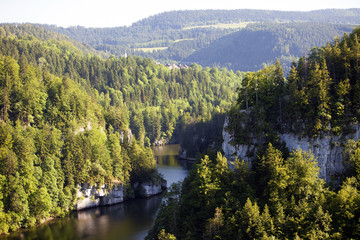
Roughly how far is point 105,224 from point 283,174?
37.2m

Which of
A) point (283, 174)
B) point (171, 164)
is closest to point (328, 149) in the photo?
point (283, 174)

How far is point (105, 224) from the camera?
261 ft

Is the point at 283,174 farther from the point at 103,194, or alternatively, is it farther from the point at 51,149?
the point at 51,149

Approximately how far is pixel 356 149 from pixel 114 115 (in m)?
68.2

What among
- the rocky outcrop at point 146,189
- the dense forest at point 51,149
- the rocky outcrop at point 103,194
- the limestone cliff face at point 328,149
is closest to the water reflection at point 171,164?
the rocky outcrop at point 146,189

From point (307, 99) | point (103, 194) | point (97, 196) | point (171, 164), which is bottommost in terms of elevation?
point (171, 164)

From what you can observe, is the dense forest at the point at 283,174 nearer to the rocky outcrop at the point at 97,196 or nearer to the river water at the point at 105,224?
the river water at the point at 105,224

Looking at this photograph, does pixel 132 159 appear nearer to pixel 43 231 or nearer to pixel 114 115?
pixel 114 115

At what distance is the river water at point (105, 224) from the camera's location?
7388 cm

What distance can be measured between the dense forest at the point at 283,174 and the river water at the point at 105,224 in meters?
11.4

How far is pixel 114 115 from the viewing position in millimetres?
112562

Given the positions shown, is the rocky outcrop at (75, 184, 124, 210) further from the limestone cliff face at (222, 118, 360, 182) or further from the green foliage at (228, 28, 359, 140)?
the limestone cliff face at (222, 118, 360, 182)

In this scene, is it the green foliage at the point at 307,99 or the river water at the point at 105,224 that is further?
the river water at the point at 105,224

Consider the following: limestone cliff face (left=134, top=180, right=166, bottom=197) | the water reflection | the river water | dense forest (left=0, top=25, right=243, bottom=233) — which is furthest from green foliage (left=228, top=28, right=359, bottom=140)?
the water reflection
